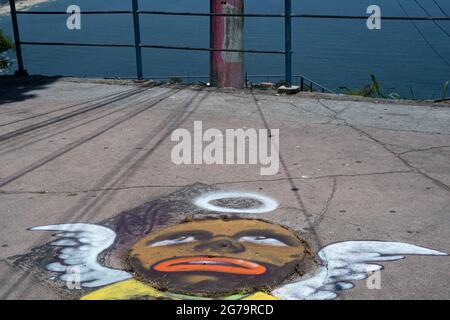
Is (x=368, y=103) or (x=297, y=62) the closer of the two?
Answer: (x=368, y=103)

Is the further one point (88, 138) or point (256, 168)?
point (88, 138)

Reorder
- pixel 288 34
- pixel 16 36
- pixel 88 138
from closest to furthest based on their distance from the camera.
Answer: pixel 88 138 < pixel 288 34 < pixel 16 36

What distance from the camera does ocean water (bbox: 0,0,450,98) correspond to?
5422 centimetres

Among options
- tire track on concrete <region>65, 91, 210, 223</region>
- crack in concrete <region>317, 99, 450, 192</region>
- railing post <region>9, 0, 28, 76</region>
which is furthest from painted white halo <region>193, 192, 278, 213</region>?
railing post <region>9, 0, 28, 76</region>

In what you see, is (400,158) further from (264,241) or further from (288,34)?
(288,34)

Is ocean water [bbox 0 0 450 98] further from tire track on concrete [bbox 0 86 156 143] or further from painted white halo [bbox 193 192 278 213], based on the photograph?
painted white halo [bbox 193 192 278 213]

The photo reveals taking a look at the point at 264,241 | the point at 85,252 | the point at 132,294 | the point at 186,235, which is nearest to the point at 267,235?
the point at 264,241

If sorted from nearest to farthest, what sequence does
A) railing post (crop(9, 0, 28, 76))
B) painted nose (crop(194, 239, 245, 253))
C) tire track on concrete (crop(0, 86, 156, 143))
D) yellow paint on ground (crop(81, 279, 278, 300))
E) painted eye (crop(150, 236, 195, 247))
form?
1. yellow paint on ground (crop(81, 279, 278, 300))
2. painted nose (crop(194, 239, 245, 253))
3. painted eye (crop(150, 236, 195, 247))
4. tire track on concrete (crop(0, 86, 156, 143))
5. railing post (crop(9, 0, 28, 76))

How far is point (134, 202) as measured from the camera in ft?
17.0

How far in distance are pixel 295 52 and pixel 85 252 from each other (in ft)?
217

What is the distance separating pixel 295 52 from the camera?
225ft

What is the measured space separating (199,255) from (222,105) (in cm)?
466

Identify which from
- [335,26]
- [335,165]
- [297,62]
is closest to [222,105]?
[335,165]
